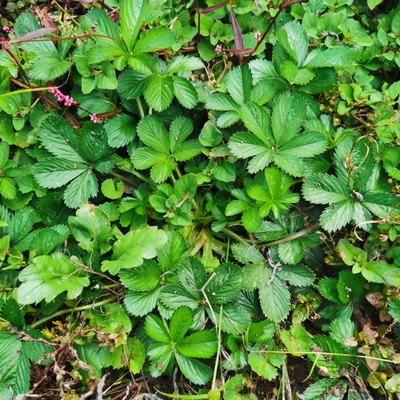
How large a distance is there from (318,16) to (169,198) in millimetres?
1116

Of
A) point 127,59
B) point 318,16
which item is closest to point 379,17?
point 318,16

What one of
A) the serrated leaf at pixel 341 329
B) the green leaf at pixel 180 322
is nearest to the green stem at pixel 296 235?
the serrated leaf at pixel 341 329

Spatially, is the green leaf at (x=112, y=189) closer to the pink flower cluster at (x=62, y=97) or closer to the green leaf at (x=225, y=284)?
the pink flower cluster at (x=62, y=97)

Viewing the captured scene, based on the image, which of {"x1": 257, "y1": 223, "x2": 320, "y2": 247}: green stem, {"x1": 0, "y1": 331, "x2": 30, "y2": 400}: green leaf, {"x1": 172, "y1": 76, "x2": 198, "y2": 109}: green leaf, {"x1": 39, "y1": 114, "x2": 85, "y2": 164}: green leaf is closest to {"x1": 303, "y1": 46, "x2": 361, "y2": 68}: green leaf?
{"x1": 172, "y1": 76, "x2": 198, "y2": 109}: green leaf

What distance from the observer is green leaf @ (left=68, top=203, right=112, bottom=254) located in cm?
155

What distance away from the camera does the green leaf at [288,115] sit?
157cm

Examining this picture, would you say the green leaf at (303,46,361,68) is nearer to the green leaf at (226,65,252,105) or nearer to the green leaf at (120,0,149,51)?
the green leaf at (226,65,252,105)

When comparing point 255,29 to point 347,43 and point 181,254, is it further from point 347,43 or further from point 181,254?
point 181,254

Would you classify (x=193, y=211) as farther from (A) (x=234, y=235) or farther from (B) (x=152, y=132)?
(B) (x=152, y=132)

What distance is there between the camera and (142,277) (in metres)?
1.54

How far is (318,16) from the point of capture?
74.3 inches

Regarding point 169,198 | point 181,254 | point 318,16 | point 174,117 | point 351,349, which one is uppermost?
point 318,16

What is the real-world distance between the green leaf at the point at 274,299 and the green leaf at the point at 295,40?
0.92 meters

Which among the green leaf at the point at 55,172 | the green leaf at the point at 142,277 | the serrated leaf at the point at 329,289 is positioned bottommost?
the serrated leaf at the point at 329,289
